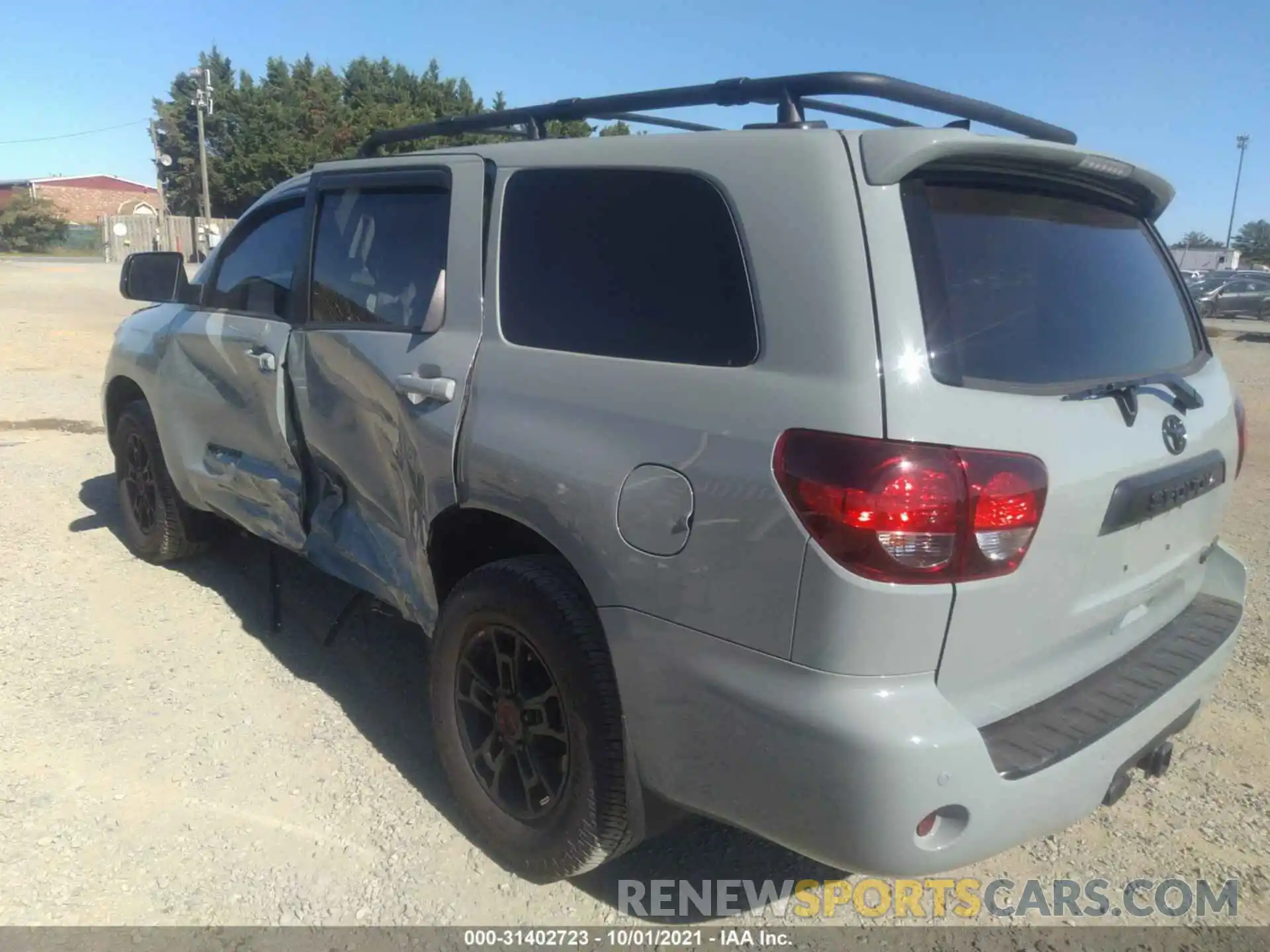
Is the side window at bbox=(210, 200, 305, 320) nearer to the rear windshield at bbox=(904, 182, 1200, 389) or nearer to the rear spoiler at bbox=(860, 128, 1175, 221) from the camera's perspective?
the rear spoiler at bbox=(860, 128, 1175, 221)

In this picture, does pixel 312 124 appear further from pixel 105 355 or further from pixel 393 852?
pixel 393 852

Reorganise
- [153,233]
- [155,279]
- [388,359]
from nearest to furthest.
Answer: [388,359]
[155,279]
[153,233]

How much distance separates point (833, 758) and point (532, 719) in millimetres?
982

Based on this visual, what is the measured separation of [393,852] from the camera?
2.90 metres

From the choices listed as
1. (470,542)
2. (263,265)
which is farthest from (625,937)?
(263,265)

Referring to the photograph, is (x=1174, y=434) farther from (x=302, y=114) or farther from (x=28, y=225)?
(x=28, y=225)

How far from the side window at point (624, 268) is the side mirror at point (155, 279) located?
95.3 inches

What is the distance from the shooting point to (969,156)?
2.16m

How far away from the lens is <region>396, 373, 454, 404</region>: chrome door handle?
2.84 m

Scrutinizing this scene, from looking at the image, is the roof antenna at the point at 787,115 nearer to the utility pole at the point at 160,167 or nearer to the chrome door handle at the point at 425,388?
the chrome door handle at the point at 425,388

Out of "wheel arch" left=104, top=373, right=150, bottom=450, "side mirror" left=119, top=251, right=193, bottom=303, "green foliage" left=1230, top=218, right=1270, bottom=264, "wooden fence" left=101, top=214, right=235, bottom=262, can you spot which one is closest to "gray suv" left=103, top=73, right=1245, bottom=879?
"side mirror" left=119, top=251, right=193, bottom=303

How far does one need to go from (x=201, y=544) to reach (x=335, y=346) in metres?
2.08

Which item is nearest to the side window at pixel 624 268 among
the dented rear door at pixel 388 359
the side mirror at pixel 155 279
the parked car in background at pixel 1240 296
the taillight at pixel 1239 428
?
the dented rear door at pixel 388 359

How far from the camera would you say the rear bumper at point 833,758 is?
196 cm
